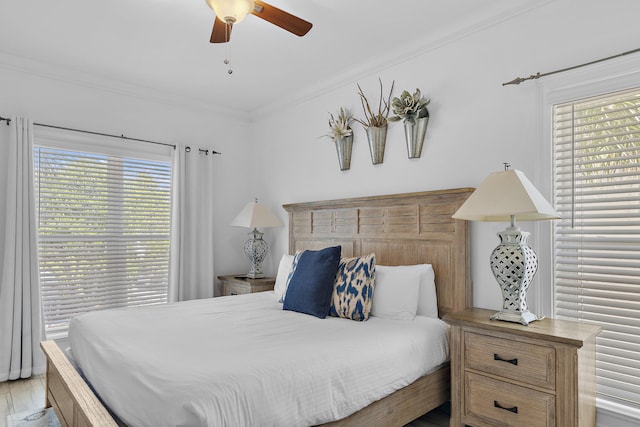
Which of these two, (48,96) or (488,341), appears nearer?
(488,341)

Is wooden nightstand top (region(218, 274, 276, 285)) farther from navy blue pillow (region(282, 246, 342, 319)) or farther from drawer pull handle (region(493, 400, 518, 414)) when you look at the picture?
drawer pull handle (region(493, 400, 518, 414))

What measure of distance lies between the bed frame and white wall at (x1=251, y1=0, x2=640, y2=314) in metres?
0.14

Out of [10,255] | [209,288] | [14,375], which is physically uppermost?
[10,255]

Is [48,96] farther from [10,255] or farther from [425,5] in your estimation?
[425,5]

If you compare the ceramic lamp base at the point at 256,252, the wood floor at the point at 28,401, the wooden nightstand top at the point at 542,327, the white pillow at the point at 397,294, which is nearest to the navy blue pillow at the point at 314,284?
the white pillow at the point at 397,294

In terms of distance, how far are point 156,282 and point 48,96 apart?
198 centimetres

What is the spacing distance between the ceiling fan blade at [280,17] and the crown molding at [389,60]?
122 centimetres

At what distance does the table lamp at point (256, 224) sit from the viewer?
164 inches

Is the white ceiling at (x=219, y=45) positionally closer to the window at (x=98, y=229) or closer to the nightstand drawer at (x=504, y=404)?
the window at (x=98, y=229)

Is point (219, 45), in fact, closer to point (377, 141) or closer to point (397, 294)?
point (377, 141)

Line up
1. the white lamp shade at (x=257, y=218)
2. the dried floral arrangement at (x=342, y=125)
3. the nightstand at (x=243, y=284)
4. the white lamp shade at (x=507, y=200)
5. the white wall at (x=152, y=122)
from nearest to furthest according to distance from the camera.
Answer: the white lamp shade at (x=507, y=200) → the white wall at (x=152, y=122) → the dried floral arrangement at (x=342, y=125) → the nightstand at (x=243, y=284) → the white lamp shade at (x=257, y=218)

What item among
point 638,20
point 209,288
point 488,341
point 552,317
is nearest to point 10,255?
point 209,288

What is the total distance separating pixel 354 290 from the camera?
2.72 metres

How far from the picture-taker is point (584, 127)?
7.69ft
